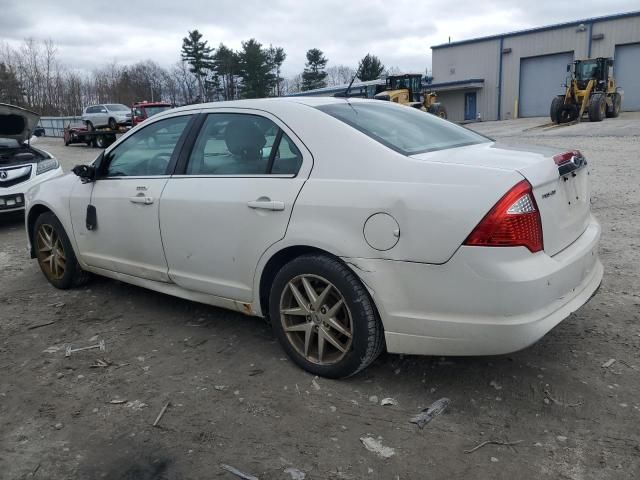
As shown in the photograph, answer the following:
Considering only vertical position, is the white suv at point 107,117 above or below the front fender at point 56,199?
above

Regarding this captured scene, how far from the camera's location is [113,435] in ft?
8.98

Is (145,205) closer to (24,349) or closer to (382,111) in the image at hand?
(24,349)

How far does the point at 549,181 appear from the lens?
2697mm

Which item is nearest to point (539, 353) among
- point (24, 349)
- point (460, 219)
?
point (460, 219)

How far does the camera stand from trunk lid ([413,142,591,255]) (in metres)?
2.64

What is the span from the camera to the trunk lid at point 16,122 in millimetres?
8062

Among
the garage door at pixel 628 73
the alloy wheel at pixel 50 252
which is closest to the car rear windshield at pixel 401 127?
the alloy wheel at pixel 50 252

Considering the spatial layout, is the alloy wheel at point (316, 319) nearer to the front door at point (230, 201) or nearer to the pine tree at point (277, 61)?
the front door at point (230, 201)

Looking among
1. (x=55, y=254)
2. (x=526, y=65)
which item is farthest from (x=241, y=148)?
(x=526, y=65)

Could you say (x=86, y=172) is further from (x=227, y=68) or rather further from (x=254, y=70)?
(x=227, y=68)

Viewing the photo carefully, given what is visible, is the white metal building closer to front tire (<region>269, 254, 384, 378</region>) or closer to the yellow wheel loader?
the yellow wheel loader

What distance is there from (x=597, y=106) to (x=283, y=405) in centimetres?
2508

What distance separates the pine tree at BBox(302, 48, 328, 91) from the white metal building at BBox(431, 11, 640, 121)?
1100 inches

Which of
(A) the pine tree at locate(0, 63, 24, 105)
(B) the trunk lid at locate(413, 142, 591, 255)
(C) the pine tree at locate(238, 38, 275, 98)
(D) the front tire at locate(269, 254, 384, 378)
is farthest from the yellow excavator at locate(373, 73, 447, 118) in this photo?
(A) the pine tree at locate(0, 63, 24, 105)
